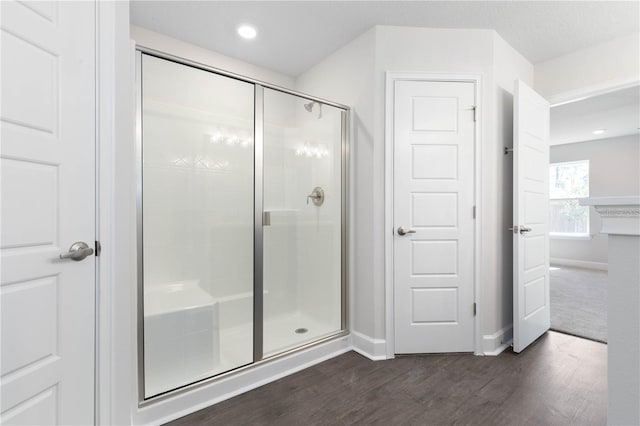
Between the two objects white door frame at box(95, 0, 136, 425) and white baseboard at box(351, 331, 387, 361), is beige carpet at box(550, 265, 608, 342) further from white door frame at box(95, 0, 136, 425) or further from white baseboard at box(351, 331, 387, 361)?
white door frame at box(95, 0, 136, 425)

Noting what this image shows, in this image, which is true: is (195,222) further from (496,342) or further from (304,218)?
(496,342)

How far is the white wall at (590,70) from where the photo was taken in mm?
2379

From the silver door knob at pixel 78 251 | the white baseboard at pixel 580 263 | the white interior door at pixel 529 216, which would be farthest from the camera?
the white baseboard at pixel 580 263

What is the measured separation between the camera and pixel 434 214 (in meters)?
2.31

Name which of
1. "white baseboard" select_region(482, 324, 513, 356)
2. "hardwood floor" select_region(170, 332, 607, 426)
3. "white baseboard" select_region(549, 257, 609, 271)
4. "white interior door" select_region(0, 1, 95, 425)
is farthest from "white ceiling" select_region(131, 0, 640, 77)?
"white baseboard" select_region(549, 257, 609, 271)

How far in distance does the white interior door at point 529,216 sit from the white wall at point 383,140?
13 centimetres

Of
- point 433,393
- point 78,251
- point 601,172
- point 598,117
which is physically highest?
point 598,117

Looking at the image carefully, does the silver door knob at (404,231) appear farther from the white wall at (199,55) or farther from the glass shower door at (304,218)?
the white wall at (199,55)

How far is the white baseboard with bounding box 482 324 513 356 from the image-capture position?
7.56 ft

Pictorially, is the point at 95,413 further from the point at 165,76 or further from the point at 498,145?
the point at 498,145

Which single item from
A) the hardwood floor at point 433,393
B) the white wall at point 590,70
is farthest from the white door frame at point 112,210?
the white wall at point 590,70

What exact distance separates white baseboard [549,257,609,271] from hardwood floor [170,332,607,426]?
4558 mm

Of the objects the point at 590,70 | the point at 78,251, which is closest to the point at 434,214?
the point at 590,70

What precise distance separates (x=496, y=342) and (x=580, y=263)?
525 cm
